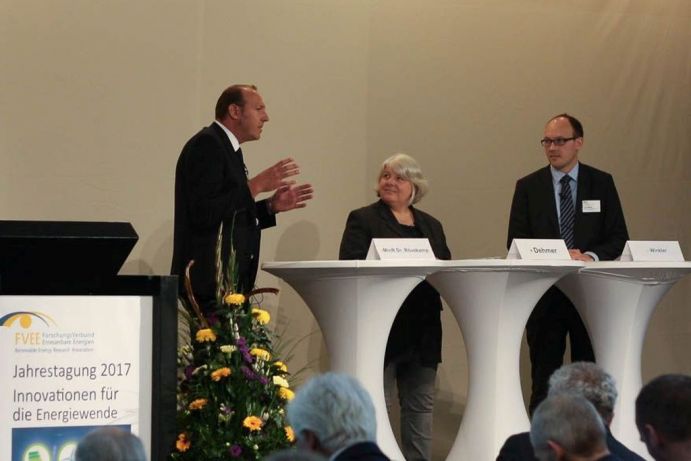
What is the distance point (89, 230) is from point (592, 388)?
1521 millimetres

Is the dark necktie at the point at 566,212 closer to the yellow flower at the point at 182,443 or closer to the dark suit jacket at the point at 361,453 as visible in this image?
the yellow flower at the point at 182,443

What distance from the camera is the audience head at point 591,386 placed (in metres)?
2.96

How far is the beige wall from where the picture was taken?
6.20 meters

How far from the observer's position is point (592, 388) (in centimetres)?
297

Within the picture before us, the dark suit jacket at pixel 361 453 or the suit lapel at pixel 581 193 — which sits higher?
the suit lapel at pixel 581 193

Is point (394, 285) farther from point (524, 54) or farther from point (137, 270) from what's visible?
point (524, 54)

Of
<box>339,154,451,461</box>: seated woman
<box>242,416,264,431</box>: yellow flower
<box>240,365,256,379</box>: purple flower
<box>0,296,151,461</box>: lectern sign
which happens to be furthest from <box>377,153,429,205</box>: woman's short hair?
<box>0,296,151,461</box>: lectern sign

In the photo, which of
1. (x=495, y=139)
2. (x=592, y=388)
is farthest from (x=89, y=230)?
(x=495, y=139)

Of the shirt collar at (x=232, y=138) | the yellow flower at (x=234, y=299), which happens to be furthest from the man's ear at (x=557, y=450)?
the shirt collar at (x=232, y=138)

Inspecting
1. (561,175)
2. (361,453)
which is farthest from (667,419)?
(561,175)

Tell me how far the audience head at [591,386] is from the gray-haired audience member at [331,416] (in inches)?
29.1

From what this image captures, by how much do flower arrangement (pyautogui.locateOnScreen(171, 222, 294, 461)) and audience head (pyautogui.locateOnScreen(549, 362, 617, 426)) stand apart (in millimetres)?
1270

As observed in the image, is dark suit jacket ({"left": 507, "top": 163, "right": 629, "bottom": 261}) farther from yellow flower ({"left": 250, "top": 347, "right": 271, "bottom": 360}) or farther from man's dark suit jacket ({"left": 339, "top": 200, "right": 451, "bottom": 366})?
yellow flower ({"left": 250, "top": 347, "right": 271, "bottom": 360})

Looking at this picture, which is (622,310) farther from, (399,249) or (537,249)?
(399,249)
